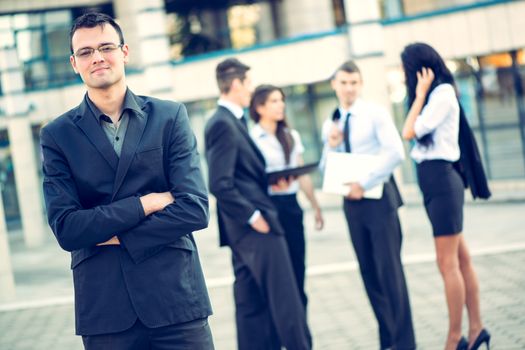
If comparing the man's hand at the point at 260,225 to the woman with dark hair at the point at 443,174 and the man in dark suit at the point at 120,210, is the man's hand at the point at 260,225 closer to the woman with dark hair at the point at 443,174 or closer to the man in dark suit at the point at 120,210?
the woman with dark hair at the point at 443,174

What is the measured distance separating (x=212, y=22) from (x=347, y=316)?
66.2ft

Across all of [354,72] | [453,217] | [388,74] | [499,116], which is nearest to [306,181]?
[354,72]

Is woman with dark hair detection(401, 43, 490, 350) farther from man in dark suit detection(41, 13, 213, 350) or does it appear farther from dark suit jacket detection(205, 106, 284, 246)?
man in dark suit detection(41, 13, 213, 350)

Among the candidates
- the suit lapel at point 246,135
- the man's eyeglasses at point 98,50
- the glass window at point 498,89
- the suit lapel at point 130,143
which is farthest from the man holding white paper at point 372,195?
the glass window at point 498,89

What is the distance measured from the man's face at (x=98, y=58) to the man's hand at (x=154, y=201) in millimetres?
519

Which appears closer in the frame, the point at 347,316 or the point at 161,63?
the point at 347,316

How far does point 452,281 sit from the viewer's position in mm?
6094

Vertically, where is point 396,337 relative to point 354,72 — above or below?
below

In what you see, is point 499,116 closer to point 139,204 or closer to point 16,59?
point 16,59

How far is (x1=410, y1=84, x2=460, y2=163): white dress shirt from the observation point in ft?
20.0

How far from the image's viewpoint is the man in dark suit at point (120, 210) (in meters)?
3.61

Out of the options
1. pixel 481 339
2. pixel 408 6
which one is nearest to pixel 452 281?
pixel 481 339

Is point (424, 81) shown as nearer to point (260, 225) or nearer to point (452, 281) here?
point (452, 281)

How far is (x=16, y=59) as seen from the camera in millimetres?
19766
